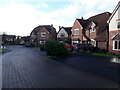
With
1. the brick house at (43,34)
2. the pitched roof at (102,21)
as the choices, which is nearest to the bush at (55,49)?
the pitched roof at (102,21)

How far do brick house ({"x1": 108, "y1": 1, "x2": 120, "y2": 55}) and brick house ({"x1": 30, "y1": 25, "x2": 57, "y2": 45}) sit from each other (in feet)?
98.9

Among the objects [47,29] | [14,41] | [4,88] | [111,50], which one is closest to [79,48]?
[111,50]

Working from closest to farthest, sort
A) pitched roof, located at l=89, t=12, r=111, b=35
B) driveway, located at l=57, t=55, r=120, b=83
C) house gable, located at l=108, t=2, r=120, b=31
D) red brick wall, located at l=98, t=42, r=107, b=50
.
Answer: driveway, located at l=57, t=55, r=120, b=83 → house gable, located at l=108, t=2, r=120, b=31 → red brick wall, located at l=98, t=42, r=107, b=50 → pitched roof, located at l=89, t=12, r=111, b=35

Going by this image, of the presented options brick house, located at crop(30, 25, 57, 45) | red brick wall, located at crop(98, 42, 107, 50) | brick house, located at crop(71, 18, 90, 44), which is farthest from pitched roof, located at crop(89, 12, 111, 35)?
brick house, located at crop(30, 25, 57, 45)

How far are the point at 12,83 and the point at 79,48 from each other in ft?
61.8

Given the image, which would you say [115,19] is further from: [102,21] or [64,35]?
[64,35]

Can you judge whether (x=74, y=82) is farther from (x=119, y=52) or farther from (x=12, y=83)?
(x=119, y=52)

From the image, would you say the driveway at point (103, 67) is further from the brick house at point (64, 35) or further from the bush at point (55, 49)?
the brick house at point (64, 35)

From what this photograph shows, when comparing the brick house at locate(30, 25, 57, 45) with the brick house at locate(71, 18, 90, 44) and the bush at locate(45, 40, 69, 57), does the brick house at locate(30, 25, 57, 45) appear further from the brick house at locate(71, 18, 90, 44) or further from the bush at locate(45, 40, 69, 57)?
the bush at locate(45, 40, 69, 57)

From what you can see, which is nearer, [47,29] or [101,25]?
[101,25]

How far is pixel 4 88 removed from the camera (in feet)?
19.0

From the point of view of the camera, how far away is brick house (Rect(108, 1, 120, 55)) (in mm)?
19634

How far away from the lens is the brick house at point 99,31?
2318cm

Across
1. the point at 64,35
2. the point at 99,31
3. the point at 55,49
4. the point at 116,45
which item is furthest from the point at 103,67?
the point at 64,35
